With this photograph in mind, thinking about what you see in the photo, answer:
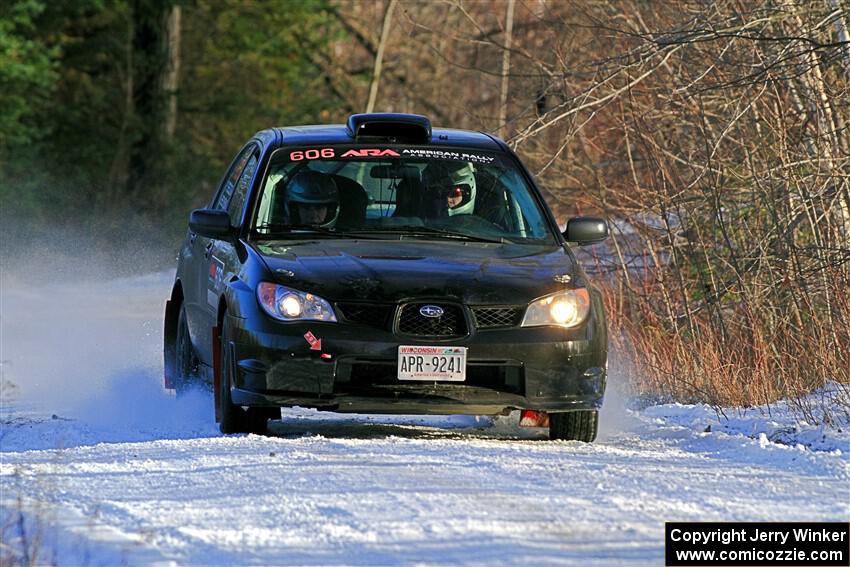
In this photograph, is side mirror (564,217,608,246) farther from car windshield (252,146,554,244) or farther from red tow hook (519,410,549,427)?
red tow hook (519,410,549,427)

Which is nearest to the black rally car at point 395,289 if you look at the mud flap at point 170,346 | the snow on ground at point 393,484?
the snow on ground at point 393,484

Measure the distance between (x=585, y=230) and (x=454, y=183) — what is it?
2.59 ft

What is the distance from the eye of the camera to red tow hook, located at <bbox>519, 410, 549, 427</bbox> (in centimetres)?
1037

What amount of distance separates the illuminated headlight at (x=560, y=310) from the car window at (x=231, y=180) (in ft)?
8.76

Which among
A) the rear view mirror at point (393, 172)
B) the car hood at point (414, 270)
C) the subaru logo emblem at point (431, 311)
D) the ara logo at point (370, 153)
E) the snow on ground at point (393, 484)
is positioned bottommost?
the snow on ground at point (393, 484)

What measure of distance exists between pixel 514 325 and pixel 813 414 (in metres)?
2.18

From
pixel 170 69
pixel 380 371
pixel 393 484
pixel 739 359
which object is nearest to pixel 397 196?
pixel 380 371

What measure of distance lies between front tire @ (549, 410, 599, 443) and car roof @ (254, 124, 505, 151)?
198cm

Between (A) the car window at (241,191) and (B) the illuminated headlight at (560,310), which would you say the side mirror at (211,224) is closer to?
(A) the car window at (241,191)

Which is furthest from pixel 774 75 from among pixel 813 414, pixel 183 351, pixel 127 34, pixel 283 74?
pixel 283 74

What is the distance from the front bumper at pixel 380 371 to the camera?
29.5ft

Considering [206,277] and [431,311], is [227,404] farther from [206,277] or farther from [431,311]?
[206,277]

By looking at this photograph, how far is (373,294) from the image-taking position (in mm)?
9055

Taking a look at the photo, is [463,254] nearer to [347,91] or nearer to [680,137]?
[680,137]
